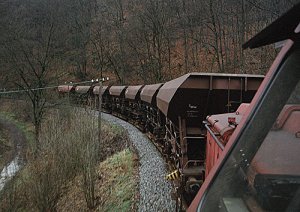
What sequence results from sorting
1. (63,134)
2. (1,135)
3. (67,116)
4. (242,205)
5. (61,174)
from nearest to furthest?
(242,205), (61,174), (63,134), (67,116), (1,135)

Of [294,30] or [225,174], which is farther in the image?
[225,174]

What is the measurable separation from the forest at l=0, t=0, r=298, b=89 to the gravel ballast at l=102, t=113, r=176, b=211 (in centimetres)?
834

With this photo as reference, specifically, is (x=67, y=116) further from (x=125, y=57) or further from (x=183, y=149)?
(x=125, y=57)

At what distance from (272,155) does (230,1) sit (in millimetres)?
32540

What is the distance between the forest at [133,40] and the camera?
29672 mm

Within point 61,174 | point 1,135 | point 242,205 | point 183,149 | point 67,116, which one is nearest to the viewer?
point 242,205

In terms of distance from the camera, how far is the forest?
29.7m

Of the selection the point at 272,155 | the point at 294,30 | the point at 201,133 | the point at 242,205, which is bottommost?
the point at 201,133

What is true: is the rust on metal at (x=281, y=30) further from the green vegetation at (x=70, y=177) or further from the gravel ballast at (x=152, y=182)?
the green vegetation at (x=70, y=177)

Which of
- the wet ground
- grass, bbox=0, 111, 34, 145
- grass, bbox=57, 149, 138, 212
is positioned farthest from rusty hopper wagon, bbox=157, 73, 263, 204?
grass, bbox=0, 111, 34, 145

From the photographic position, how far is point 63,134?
1541 cm

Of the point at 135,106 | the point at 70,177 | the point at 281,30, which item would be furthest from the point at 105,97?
the point at 281,30

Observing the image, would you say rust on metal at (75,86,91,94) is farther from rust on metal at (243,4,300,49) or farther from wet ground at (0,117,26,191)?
rust on metal at (243,4,300,49)

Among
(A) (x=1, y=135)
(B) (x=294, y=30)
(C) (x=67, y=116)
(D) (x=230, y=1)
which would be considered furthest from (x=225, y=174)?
(A) (x=1, y=135)
